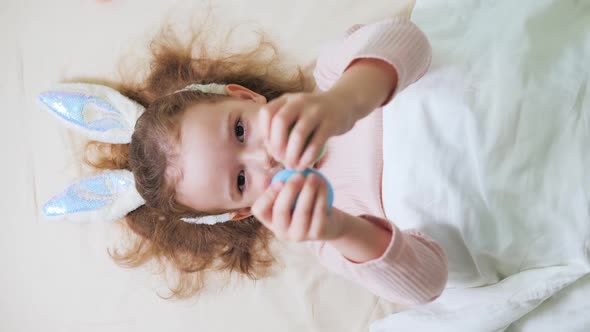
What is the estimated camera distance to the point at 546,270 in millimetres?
768

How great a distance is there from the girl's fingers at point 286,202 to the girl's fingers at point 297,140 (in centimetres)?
2

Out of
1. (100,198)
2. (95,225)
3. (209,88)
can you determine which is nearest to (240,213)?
(209,88)

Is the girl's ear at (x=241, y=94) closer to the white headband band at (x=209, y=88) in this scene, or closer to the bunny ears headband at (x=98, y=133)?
the white headband band at (x=209, y=88)

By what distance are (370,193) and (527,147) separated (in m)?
0.26

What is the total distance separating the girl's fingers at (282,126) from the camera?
0.54 metres

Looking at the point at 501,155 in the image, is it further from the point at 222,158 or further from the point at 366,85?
the point at 222,158

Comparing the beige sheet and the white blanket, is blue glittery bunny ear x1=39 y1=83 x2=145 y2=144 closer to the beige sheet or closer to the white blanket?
the beige sheet

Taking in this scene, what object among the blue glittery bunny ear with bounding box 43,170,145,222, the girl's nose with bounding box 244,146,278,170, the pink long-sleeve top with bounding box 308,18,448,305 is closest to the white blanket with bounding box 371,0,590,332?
the pink long-sleeve top with bounding box 308,18,448,305

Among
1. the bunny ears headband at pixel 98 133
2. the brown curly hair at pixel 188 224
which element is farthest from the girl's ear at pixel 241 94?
the bunny ears headband at pixel 98 133

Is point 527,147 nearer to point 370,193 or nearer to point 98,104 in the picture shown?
point 370,193

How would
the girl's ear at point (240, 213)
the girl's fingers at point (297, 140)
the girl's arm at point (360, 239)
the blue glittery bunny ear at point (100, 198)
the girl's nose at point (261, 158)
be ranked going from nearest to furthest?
1. the girl's fingers at point (297, 140)
2. the girl's arm at point (360, 239)
3. the girl's nose at point (261, 158)
4. the girl's ear at point (240, 213)
5. the blue glittery bunny ear at point (100, 198)

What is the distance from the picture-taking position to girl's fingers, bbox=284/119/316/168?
54 centimetres

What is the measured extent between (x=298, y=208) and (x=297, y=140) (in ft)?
0.24

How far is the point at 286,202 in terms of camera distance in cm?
55
